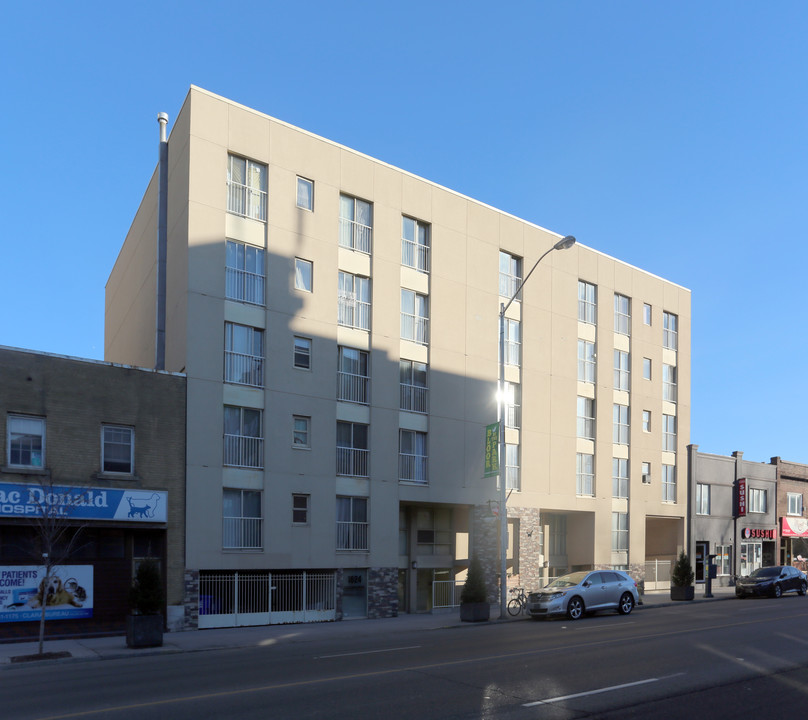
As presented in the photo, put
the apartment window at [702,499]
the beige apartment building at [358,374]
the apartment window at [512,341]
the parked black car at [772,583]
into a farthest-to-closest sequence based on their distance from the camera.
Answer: the apartment window at [702,499], the parked black car at [772,583], the apartment window at [512,341], the beige apartment building at [358,374]

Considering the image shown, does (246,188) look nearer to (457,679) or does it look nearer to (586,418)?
(457,679)

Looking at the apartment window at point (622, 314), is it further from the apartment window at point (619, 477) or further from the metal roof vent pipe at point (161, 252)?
the metal roof vent pipe at point (161, 252)

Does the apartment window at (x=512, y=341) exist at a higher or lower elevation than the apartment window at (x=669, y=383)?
higher

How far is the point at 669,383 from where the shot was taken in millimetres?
45875

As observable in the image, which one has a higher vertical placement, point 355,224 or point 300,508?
point 355,224

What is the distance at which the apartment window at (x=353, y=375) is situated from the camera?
30859 millimetres

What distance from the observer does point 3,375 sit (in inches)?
914

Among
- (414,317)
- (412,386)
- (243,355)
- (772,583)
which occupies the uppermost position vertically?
(414,317)

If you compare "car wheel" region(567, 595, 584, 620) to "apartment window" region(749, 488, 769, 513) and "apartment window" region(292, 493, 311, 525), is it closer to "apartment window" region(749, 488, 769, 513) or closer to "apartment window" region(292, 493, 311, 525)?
"apartment window" region(292, 493, 311, 525)

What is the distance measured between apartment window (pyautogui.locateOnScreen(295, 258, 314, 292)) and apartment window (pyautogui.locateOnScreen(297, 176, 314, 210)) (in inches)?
78.3

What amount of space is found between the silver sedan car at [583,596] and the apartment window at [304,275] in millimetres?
12944

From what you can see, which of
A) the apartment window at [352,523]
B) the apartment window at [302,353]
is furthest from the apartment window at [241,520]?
the apartment window at [302,353]

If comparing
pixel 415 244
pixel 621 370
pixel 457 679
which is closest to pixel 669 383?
pixel 621 370

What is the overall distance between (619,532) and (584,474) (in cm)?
427
